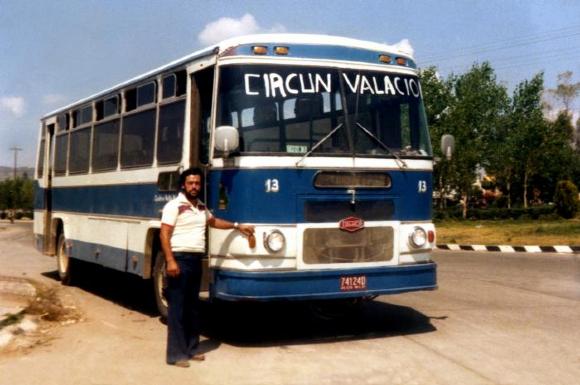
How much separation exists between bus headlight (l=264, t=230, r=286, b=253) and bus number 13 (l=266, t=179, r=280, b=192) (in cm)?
42

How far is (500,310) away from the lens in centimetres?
1034

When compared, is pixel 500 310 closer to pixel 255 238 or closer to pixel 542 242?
pixel 255 238

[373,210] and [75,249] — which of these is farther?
[75,249]

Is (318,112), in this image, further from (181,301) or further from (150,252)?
(150,252)

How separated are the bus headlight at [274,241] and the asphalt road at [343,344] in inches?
41.2

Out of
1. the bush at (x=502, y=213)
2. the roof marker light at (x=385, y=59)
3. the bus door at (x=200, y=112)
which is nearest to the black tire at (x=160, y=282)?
the bus door at (x=200, y=112)

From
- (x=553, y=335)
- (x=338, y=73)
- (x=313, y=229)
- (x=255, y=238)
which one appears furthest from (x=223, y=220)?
(x=553, y=335)

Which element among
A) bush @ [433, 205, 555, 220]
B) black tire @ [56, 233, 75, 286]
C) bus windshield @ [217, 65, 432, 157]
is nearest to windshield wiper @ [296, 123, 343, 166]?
bus windshield @ [217, 65, 432, 157]

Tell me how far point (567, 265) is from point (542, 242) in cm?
730

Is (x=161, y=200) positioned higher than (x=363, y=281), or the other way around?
(x=161, y=200)

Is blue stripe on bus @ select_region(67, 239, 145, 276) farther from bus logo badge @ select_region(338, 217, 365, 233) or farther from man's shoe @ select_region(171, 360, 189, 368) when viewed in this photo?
bus logo badge @ select_region(338, 217, 365, 233)

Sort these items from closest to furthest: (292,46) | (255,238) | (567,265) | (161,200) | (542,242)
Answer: (255,238), (292,46), (161,200), (567,265), (542,242)

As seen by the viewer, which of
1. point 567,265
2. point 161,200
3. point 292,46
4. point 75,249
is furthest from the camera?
point 567,265

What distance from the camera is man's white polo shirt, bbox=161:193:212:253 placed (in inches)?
283
